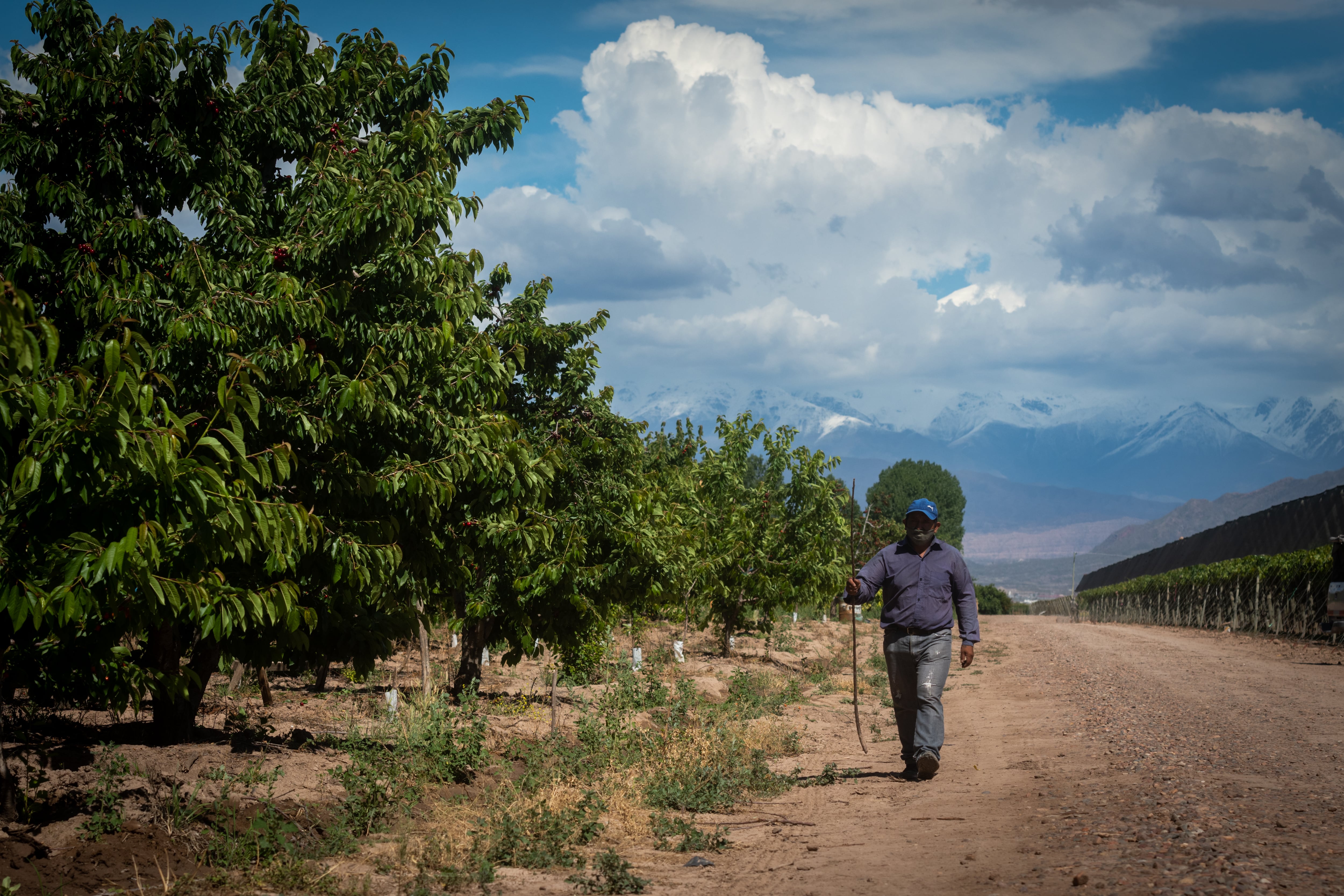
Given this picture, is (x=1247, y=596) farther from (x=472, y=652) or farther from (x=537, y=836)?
(x=537, y=836)

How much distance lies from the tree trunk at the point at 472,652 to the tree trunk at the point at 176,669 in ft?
18.8

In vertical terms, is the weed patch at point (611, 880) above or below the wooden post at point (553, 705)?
below

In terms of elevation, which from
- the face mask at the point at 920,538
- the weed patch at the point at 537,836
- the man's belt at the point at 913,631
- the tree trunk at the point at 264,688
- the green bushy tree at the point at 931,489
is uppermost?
the green bushy tree at the point at 931,489

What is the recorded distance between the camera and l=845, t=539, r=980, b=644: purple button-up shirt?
301 inches

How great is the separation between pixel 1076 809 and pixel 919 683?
1.81 m

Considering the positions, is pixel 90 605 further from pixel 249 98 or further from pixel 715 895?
pixel 249 98

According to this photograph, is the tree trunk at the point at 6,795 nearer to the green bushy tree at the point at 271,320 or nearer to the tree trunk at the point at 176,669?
the green bushy tree at the point at 271,320

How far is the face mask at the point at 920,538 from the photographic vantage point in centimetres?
794

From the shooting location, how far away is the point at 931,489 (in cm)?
10588

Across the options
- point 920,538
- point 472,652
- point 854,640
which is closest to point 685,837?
point 854,640

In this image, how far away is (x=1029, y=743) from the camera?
368 inches

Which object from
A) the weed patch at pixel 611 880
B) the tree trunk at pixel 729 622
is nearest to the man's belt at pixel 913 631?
the weed patch at pixel 611 880

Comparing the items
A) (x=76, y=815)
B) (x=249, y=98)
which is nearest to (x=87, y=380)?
(x=76, y=815)

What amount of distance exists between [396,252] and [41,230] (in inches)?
106
